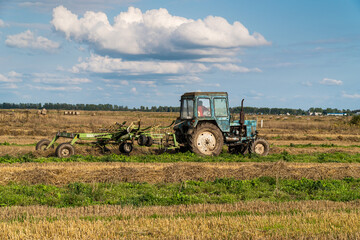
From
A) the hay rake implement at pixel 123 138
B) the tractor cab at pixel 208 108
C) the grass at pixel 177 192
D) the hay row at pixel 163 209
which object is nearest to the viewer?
the hay row at pixel 163 209

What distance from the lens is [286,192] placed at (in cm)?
1061

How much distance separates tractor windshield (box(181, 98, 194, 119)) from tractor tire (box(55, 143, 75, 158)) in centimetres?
482

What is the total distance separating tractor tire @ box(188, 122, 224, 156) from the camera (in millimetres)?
16406

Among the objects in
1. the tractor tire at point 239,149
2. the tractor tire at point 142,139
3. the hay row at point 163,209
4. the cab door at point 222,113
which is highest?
the cab door at point 222,113

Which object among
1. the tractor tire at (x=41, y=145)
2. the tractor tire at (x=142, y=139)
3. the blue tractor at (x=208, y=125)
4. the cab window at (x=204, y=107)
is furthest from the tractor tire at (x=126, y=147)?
the cab window at (x=204, y=107)

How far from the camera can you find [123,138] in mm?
16703

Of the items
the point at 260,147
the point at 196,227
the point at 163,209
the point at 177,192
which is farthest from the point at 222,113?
the point at 196,227

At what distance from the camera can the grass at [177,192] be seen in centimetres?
920

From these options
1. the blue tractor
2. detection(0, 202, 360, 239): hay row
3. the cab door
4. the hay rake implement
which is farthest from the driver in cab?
detection(0, 202, 360, 239): hay row

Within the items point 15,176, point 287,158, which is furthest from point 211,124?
point 15,176

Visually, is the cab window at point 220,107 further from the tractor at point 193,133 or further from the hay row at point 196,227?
the hay row at point 196,227

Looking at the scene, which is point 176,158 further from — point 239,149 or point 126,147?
point 239,149

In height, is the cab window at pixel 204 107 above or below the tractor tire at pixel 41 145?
above

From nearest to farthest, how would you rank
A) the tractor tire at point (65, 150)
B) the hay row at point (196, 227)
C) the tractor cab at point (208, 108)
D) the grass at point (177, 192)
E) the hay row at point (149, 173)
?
the hay row at point (196, 227)
the grass at point (177, 192)
the hay row at point (149, 173)
the tractor tire at point (65, 150)
the tractor cab at point (208, 108)
